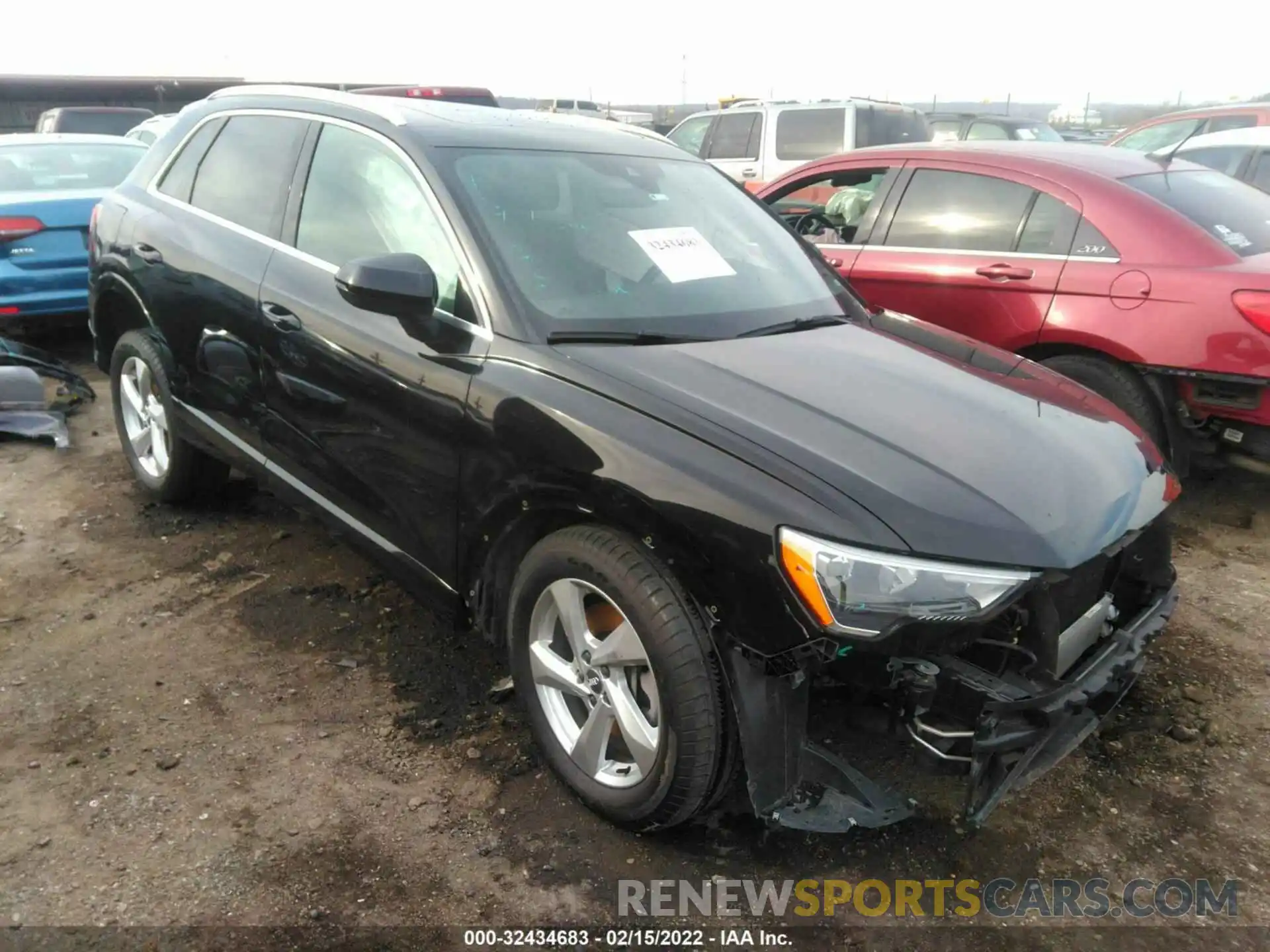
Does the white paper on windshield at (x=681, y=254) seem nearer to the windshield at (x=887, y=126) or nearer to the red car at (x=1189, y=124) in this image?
the windshield at (x=887, y=126)

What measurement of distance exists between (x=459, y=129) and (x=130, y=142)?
6384mm

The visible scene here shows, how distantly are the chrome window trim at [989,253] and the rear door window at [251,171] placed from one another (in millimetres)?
3041

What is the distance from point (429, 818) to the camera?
8.29 feet

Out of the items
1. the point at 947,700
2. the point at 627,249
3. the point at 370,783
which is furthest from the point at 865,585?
the point at 370,783

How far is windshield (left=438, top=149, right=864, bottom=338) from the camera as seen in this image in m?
2.69

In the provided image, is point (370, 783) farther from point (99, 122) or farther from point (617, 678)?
point (99, 122)

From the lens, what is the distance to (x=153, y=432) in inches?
171

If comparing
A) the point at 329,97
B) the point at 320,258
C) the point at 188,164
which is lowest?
the point at 320,258

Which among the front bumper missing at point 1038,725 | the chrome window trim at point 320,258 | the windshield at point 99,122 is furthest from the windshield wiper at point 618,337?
the windshield at point 99,122

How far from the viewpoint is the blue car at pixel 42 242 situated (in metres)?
6.17

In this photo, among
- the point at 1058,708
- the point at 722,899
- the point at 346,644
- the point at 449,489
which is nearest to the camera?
the point at 1058,708

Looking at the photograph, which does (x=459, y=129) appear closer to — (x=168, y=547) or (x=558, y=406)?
(x=558, y=406)

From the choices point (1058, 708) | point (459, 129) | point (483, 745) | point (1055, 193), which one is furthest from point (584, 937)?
point (1055, 193)

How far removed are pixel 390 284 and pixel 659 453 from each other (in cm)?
90
